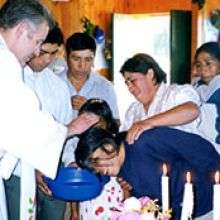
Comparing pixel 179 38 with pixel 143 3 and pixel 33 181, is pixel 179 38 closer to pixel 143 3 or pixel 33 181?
pixel 143 3

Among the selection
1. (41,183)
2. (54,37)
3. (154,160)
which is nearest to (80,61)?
(54,37)

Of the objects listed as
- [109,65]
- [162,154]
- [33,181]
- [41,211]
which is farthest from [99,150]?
[109,65]

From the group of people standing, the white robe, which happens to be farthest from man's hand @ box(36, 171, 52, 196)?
the white robe

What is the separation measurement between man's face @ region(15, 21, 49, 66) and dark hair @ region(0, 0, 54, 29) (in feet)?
0.05

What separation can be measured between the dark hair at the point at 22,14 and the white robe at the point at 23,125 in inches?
2.4

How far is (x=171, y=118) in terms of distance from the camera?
193 centimetres

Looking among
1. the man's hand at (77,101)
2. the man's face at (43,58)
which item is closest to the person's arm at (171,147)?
the man's face at (43,58)

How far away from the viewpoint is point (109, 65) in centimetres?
521

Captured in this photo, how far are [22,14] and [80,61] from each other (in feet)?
3.12

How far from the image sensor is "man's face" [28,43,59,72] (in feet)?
7.33

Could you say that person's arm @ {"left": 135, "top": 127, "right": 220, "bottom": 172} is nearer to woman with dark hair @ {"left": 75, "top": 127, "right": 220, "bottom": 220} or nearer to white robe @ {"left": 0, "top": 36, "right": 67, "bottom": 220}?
woman with dark hair @ {"left": 75, "top": 127, "right": 220, "bottom": 220}

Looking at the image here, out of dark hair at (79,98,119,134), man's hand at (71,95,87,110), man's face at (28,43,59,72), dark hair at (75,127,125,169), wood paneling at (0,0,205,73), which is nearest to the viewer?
dark hair at (75,127,125,169)

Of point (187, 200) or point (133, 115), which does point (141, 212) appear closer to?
point (187, 200)

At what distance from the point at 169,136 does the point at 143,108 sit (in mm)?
566
